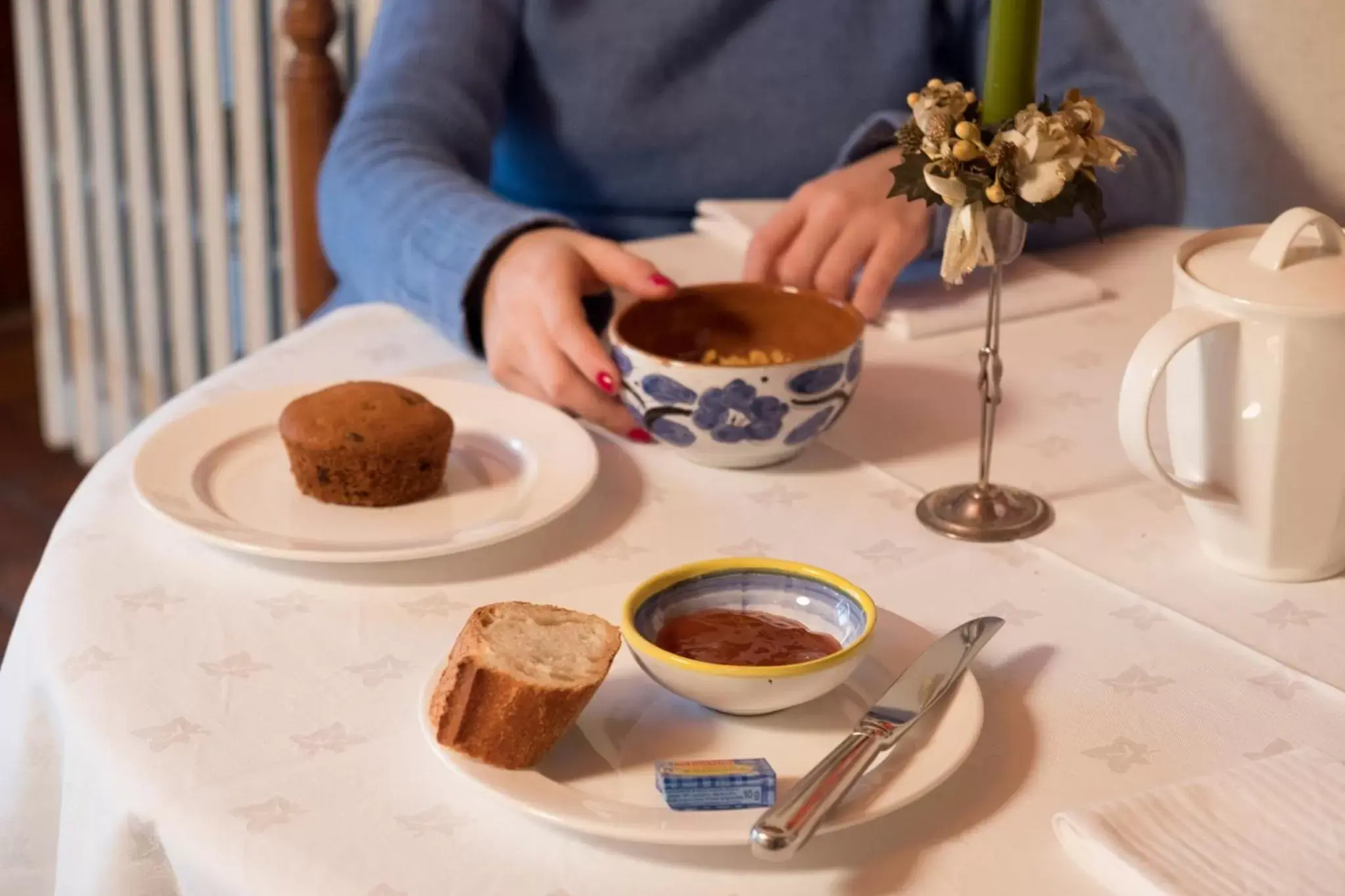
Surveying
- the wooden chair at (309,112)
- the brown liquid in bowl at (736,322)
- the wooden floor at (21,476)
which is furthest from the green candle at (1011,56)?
the wooden floor at (21,476)

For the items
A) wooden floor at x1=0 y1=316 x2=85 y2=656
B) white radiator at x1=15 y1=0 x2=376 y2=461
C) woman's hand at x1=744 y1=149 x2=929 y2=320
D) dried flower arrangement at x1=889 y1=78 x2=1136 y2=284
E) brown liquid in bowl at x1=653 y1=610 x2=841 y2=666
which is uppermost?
dried flower arrangement at x1=889 y1=78 x2=1136 y2=284

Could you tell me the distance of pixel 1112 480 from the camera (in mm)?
868

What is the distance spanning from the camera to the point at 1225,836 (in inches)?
20.8

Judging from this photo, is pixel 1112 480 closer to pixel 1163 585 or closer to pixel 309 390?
pixel 1163 585

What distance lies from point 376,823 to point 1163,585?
0.42 meters

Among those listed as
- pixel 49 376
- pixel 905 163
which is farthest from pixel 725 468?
pixel 49 376

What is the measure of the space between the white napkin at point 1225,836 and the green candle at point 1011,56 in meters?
0.35

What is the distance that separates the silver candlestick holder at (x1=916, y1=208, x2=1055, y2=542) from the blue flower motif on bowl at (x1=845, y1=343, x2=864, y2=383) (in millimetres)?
82

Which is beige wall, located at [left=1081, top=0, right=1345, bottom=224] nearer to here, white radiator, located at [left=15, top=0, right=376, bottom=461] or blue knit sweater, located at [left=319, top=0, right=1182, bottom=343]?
blue knit sweater, located at [left=319, top=0, right=1182, bottom=343]

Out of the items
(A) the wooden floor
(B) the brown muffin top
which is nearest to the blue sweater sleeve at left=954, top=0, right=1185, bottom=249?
(B) the brown muffin top

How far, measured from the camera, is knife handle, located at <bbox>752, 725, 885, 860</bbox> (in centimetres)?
50

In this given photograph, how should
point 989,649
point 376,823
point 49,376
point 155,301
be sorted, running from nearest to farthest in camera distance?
point 376,823, point 989,649, point 155,301, point 49,376

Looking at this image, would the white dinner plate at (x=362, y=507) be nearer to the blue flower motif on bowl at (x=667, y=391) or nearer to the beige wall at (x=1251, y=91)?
the blue flower motif on bowl at (x=667, y=391)

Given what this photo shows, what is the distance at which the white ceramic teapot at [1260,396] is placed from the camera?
2.28 feet
